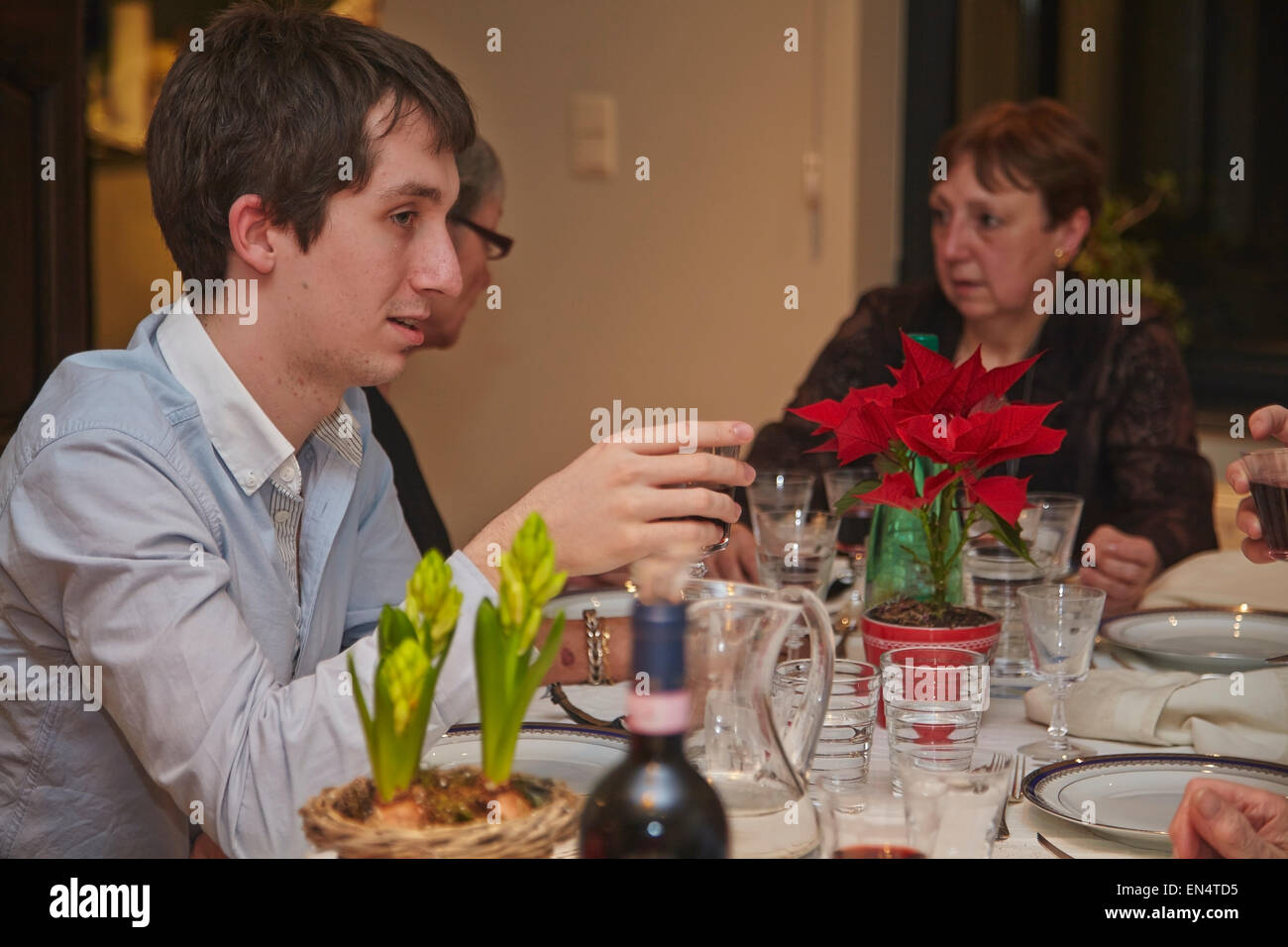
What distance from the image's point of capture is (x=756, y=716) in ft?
2.78

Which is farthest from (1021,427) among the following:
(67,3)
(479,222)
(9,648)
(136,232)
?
(136,232)

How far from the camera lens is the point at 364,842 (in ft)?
2.17

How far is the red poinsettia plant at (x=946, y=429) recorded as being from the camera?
1.04 meters

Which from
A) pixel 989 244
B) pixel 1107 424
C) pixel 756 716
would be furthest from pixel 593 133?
pixel 756 716

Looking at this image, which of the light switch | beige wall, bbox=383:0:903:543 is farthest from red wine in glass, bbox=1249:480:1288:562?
the light switch

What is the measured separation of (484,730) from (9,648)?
2.24ft

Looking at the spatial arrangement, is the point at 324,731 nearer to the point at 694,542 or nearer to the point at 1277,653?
the point at 694,542

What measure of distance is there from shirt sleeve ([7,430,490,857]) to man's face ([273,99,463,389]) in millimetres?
192

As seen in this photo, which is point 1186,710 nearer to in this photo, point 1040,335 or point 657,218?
point 1040,335

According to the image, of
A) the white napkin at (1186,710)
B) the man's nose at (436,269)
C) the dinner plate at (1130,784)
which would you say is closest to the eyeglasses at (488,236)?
the man's nose at (436,269)

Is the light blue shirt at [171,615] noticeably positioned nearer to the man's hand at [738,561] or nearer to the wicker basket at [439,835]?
the wicker basket at [439,835]

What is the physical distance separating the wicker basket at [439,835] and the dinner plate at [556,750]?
0.37 meters

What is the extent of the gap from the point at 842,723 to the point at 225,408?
1.92 ft

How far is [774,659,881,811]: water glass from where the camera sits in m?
1.04
